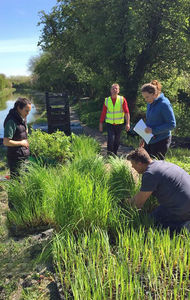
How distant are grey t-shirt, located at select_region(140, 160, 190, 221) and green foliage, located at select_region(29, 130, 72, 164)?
8.97ft

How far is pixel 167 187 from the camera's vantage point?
2.69 meters

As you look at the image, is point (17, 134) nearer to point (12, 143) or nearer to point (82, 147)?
point (12, 143)

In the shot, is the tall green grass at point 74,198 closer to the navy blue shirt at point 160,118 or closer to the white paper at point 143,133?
the white paper at point 143,133

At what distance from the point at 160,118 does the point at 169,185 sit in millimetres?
1474

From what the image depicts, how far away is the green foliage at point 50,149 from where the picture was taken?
5.20 meters

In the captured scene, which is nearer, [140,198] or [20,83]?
[140,198]

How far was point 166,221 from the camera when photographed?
2930 mm

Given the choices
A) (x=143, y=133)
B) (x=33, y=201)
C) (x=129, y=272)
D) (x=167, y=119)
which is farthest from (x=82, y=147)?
(x=129, y=272)

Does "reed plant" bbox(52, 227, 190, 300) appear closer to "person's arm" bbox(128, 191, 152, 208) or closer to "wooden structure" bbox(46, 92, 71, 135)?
"person's arm" bbox(128, 191, 152, 208)

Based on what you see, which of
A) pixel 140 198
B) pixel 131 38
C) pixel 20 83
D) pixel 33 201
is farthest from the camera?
pixel 20 83

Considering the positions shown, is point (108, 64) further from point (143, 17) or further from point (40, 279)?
point (40, 279)

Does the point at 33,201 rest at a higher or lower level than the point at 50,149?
lower

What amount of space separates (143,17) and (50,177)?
8381 millimetres

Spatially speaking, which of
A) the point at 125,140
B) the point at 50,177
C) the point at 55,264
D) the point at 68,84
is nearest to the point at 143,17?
the point at 125,140
